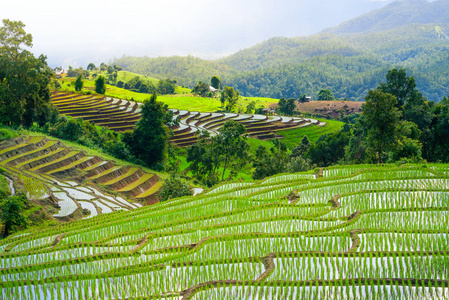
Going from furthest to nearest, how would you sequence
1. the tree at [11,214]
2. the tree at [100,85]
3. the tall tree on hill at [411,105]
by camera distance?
1. the tree at [100,85]
2. the tall tree on hill at [411,105]
3. the tree at [11,214]

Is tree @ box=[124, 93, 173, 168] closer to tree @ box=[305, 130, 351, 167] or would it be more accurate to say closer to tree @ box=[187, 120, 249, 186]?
tree @ box=[187, 120, 249, 186]

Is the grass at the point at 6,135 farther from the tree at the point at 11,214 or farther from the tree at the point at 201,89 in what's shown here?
the tree at the point at 201,89

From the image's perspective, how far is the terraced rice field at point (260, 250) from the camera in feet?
16.4

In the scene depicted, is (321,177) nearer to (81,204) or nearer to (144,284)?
(144,284)

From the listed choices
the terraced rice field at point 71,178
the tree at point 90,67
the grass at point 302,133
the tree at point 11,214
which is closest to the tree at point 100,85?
the grass at point 302,133

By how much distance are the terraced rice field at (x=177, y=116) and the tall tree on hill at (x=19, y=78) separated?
13860 millimetres

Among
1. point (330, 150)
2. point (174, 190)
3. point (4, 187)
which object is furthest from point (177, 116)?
point (4, 187)

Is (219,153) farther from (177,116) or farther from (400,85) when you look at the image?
(177,116)

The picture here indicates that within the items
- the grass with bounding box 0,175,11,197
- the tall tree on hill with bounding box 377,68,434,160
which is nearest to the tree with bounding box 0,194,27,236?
the grass with bounding box 0,175,11,197

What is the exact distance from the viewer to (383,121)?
16844mm

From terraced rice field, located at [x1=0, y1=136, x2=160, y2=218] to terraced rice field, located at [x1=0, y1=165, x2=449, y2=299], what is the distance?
8067mm

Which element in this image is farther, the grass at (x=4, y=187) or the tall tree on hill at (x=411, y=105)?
the tall tree on hill at (x=411, y=105)

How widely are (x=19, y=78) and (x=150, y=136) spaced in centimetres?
1086

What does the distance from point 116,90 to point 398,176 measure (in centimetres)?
7067
